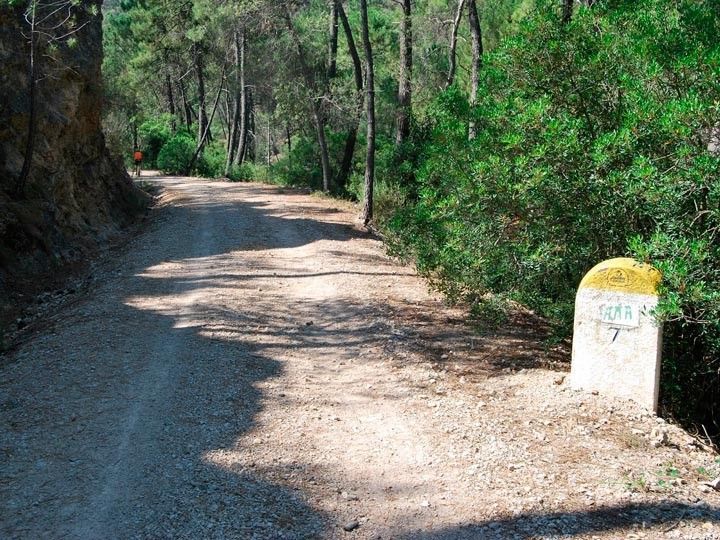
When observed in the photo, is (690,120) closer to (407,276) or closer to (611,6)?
(611,6)

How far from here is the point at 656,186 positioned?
6242mm

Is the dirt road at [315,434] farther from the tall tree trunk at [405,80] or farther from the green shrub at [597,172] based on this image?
the tall tree trunk at [405,80]

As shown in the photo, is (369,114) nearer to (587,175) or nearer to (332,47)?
(332,47)

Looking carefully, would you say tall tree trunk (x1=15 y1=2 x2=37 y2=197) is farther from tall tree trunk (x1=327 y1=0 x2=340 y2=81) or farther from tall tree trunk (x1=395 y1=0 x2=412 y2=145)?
tall tree trunk (x1=327 y1=0 x2=340 y2=81)

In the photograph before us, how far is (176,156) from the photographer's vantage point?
40.0 metres

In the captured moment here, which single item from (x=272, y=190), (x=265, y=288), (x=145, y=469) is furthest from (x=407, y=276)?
(x=272, y=190)

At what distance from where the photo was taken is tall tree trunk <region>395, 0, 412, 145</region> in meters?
19.4

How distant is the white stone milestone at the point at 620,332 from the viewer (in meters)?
6.37

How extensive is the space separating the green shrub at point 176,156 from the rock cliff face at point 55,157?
1979 centimetres

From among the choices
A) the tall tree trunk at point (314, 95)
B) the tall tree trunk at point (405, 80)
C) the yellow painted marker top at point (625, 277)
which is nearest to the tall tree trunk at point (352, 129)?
the tall tree trunk at point (314, 95)

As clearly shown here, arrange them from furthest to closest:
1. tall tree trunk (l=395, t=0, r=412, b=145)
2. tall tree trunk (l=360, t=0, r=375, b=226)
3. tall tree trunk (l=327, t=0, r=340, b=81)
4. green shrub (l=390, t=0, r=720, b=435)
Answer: tall tree trunk (l=327, t=0, r=340, b=81), tall tree trunk (l=395, t=0, r=412, b=145), tall tree trunk (l=360, t=0, r=375, b=226), green shrub (l=390, t=0, r=720, b=435)

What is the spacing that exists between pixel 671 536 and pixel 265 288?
7944 mm

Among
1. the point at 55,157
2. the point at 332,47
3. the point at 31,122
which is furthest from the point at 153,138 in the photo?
the point at 31,122

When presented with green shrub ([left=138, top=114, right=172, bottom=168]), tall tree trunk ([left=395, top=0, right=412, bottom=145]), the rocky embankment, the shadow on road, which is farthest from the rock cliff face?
green shrub ([left=138, top=114, right=172, bottom=168])
